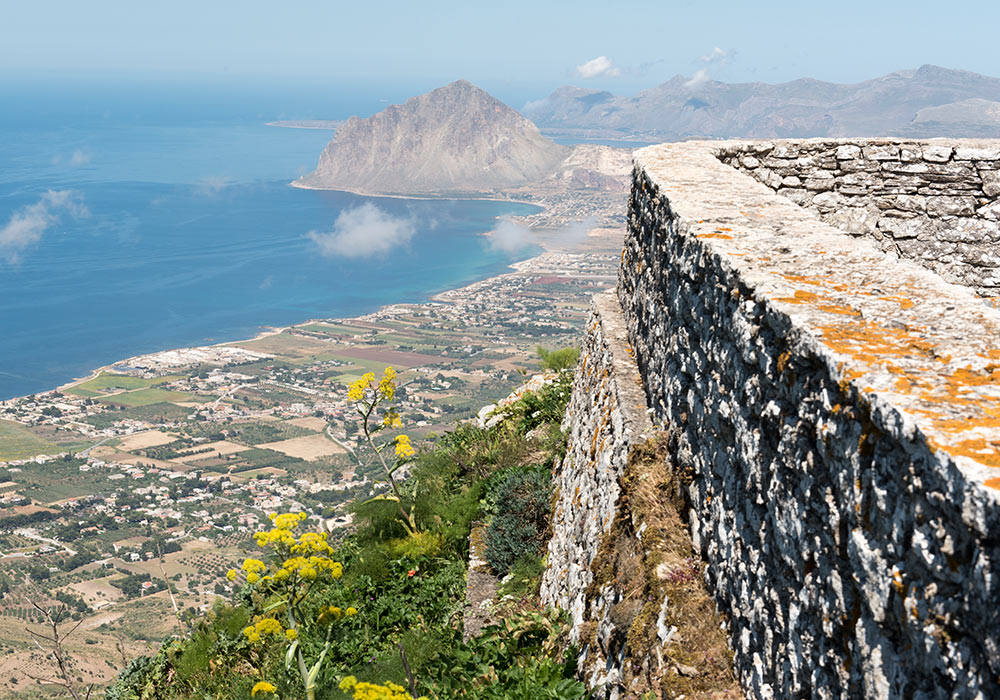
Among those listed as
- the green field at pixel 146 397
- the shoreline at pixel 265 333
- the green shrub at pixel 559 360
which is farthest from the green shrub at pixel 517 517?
the shoreline at pixel 265 333

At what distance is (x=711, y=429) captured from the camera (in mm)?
3863

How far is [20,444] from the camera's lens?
324 ft

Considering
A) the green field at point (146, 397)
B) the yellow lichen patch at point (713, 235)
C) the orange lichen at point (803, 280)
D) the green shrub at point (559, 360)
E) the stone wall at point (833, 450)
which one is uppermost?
the yellow lichen patch at point (713, 235)

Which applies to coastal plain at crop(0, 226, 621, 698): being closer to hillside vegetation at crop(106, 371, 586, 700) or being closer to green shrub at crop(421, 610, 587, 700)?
hillside vegetation at crop(106, 371, 586, 700)

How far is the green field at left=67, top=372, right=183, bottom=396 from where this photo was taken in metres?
123

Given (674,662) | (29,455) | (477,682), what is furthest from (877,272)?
(29,455)

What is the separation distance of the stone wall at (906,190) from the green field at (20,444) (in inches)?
4171

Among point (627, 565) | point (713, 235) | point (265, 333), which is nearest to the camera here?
point (713, 235)

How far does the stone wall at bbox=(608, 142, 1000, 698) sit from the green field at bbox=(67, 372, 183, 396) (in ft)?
441

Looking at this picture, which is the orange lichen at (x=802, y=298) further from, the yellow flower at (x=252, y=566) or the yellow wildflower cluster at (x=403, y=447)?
the yellow wildflower cluster at (x=403, y=447)

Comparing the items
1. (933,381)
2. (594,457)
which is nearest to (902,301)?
(933,381)

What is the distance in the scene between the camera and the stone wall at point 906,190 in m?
7.42

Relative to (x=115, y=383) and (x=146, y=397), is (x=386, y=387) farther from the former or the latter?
(x=115, y=383)

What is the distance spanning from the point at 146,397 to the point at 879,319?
13028 centimetres
